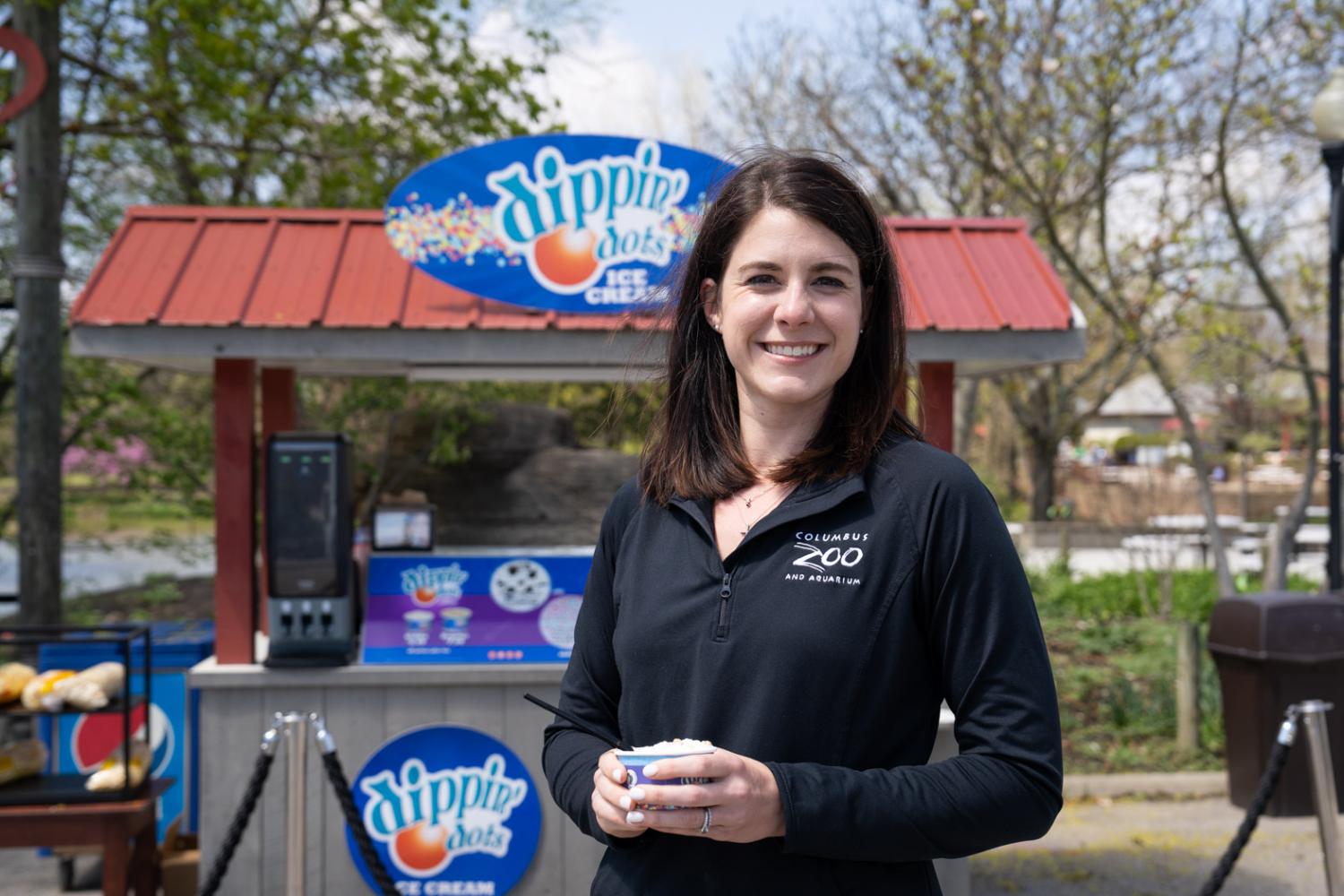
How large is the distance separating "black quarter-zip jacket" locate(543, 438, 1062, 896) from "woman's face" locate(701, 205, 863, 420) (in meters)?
0.16

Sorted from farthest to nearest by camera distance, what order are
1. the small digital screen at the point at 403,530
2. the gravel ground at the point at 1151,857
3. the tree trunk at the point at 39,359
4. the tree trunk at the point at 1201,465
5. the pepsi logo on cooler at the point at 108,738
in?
the tree trunk at the point at 1201,465 → the tree trunk at the point at 39,359 → the gravel ground at the point at 1151,857 → the pepsi logo on cooler at the point at 108,738 → the small digital screen at the point at 403,530

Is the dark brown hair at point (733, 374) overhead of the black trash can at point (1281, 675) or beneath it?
overhead

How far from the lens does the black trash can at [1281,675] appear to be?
6.35 metres

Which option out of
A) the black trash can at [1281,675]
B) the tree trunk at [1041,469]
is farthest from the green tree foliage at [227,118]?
the tree trunk at [1041,469]

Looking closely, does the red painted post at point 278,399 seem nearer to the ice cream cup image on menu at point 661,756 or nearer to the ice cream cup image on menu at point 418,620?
the ice cream cup image on menu at point 418,620

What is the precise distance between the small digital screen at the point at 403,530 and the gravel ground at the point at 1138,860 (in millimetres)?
2501

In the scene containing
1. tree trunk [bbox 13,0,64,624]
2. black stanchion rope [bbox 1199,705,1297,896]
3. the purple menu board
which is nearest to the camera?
black stanchion rope [bbox 1199,705,1297,896]

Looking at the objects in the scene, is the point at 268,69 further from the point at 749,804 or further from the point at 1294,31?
the point at 749,804

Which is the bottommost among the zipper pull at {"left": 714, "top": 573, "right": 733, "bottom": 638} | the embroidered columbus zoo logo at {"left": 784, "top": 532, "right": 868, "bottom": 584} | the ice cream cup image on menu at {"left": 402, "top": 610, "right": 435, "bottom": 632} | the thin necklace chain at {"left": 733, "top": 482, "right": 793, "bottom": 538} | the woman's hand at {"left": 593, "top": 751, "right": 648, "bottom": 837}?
the ice cream cup image on menu at {"left": 402, "top": 610, "right": 435, "bottom": 632}

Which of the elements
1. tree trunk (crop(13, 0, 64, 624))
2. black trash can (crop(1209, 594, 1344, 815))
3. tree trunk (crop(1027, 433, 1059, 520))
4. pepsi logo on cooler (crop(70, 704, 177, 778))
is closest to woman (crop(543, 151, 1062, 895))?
pepsi logo on cooler (crop(70, 704, 177, 778))

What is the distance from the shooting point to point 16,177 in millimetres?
6730

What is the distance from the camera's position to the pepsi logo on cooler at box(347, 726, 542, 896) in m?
4.75

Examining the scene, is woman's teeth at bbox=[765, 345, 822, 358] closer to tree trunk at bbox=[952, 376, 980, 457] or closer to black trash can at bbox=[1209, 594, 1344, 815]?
black trash can at bbox=[1209, 594, 1344, 815]

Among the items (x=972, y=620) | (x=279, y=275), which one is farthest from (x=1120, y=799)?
(x=972, y=620)
